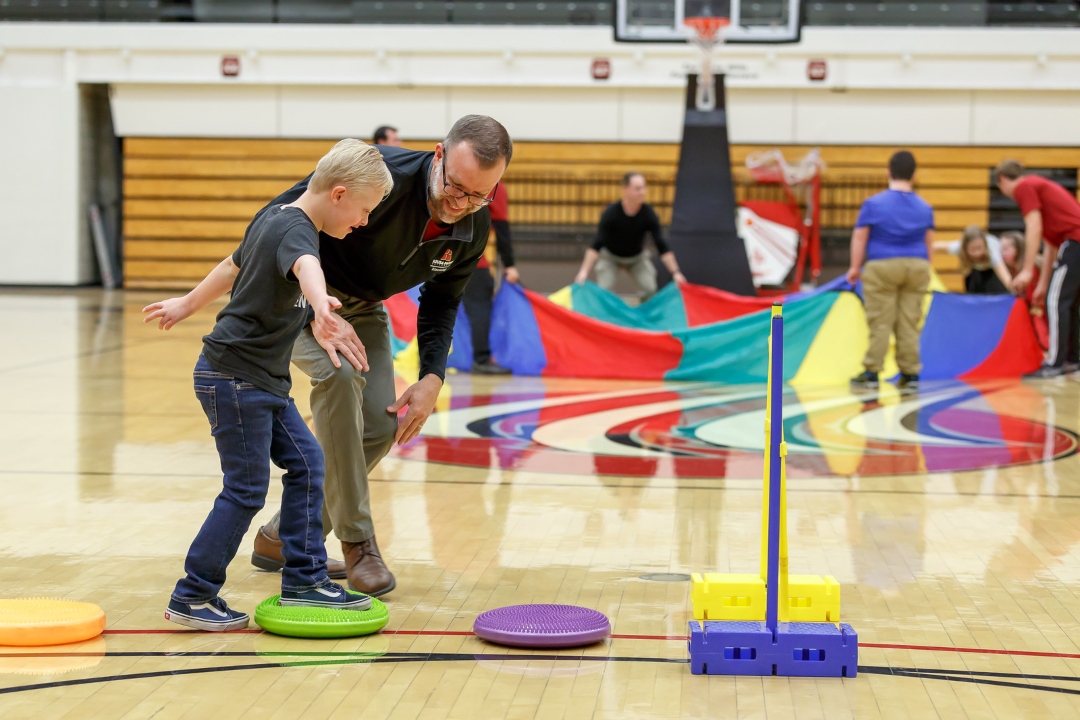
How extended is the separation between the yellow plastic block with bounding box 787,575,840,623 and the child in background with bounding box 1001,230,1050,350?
724 centimetres

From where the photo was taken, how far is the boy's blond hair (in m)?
2.91

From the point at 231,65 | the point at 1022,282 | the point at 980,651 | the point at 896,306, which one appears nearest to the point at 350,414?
the point at 980,651

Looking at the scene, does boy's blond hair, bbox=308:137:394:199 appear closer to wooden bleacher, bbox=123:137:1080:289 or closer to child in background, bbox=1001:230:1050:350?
child in background, bbox=1001:230:1050:350

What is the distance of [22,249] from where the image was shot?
17.5 meters

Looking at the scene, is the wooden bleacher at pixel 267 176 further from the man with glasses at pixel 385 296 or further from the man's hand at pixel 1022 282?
the man with glasses at pixel 385 296

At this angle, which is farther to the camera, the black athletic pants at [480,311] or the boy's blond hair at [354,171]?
the black athletic pants at [480,311]

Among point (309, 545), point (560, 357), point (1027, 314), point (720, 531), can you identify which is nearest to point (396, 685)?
point (309, 545)

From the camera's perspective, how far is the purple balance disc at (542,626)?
295 centimetres

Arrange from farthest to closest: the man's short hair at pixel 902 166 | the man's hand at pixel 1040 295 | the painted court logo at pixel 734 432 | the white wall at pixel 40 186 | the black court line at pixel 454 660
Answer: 1. the white wall at pixel 40 186
2. the man's hand at pixel 1040 295
3. the man's short hair at pixel 902 166
4. the painted court logo at pixel 734 432
5. the black court line at pixel 454 660

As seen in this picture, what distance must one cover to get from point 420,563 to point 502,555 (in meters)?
0.28

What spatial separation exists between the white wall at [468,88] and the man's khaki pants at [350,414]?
1227 cm

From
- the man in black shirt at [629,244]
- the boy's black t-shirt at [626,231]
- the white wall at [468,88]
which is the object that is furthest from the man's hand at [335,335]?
the white wall at [468,88]

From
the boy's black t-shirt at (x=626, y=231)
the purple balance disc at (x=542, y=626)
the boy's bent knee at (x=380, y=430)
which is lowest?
the purple balance disc at (x=542, y=626)

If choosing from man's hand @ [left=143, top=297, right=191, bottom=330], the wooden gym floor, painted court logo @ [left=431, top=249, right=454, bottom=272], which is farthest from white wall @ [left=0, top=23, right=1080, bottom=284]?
man's hand @ [left=143, top=297, right=191, bottom=330]
